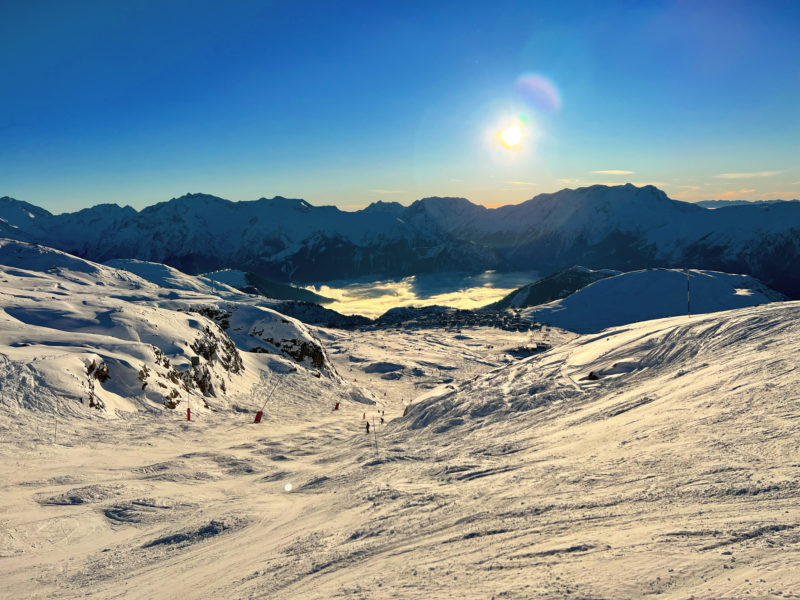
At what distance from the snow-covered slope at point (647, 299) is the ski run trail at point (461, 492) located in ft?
363

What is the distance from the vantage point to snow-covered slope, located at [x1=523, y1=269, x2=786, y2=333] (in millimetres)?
120000

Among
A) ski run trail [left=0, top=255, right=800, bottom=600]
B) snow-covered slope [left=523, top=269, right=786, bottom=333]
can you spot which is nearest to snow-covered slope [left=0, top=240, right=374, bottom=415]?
ski run trail [left=0, top=255, right=800, bottom=600]

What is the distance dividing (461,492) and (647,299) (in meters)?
133

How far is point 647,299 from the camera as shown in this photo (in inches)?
4980

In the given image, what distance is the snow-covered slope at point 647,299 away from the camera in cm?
12000

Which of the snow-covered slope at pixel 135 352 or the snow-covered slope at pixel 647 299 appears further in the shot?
the snow-covered slope at pixel 647 299

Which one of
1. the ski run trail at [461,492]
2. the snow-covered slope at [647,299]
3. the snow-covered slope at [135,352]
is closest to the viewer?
the ski run trail at [461,492]

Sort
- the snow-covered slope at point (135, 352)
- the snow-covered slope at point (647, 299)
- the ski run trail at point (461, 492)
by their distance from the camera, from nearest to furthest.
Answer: the ski run trail at point (461, 492)
the snow-covered slope at point (135, 352)
the snow-covered slope at point (647, 299)

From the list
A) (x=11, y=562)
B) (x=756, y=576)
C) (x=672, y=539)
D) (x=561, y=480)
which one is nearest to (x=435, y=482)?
(x=561, y=480)

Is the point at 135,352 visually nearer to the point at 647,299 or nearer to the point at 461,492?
the point at 461,492

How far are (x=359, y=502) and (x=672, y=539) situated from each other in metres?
6.88

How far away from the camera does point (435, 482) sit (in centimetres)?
1173

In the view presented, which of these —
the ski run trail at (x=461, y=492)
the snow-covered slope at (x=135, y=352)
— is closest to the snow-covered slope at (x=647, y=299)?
the snow-covered slope at (x=135, y=352)

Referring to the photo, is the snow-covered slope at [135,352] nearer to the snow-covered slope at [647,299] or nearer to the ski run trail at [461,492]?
the ski run trail at [461,492]
